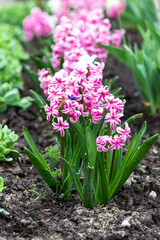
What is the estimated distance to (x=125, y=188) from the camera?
7.55ft

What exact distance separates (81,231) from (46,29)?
361cm

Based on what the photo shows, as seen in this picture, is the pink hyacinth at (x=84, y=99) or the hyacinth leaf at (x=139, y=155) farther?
the hyacinth leaf at (x=139, y=155)

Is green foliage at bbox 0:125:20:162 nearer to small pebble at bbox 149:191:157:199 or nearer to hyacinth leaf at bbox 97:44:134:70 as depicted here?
small pebble at bbox 149:191:157:199

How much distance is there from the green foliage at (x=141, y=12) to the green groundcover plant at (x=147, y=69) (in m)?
1.68

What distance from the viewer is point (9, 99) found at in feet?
11.3

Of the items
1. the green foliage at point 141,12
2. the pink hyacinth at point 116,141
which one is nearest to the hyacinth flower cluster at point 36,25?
the green foliage at point 141,12

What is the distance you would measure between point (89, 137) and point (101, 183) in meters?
0.30

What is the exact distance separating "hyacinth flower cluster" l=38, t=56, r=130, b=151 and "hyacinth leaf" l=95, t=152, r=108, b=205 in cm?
9

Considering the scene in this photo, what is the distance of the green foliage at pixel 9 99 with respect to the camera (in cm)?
344

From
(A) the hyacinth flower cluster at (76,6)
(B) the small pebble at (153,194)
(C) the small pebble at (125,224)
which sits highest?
(A) the hyacinth flower cluster at (76,6)

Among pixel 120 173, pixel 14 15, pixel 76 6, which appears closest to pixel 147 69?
pixel 120 173

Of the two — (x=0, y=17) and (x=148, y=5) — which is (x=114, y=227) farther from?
(x=0, y=17)

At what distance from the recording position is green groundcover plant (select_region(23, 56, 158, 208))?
1.87m

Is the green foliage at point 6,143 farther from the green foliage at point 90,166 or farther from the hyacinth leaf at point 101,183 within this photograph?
the hyacinth leaf at point 101,183
